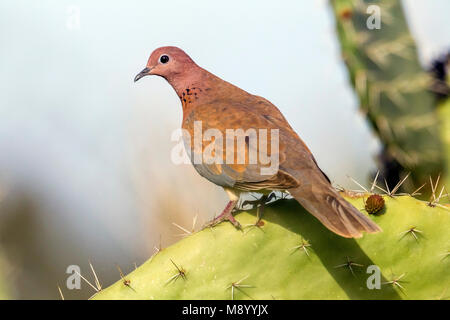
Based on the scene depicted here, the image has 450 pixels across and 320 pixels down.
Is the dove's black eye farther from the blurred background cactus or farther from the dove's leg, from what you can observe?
the dove's leg

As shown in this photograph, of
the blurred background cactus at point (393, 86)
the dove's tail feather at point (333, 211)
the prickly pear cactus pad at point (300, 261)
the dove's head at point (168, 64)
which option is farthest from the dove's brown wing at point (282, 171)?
the blurred background cactus at point (393, 86)

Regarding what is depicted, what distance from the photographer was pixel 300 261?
274 cm

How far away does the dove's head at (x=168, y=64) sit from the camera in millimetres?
3730

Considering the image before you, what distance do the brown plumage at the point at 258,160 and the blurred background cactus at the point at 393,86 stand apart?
3.48 feet

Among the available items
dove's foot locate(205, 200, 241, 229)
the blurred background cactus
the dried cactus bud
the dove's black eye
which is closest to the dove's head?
the dove's black eye

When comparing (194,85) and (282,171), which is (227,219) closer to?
(282,171)

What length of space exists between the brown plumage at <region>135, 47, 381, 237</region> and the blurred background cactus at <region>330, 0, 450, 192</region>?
106 centimetres

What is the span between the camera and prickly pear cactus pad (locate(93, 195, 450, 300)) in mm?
2670

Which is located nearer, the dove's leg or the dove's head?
the dove's leg

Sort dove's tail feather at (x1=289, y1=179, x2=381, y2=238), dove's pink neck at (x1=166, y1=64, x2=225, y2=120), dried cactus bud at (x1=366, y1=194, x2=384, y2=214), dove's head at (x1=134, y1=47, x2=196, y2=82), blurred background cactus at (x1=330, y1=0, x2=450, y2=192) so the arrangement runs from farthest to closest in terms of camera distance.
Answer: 1. blurred background cactus at (x1=330, y1=0, x2=450, y2=192)
2. dove's head at (x1=134, y1=47, x2=196, y2=82)
3. dove's pink neck at (x1=166, y1=64, x2=225, y2=120)
4. dried cactus bud at (x1=366, y1=194, x2=384, y2=214)
5. dove's tail feather at (x1=289, y1=179, x2=381, y2=238)

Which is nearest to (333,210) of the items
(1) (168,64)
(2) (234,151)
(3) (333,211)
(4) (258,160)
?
(3) (333,211)

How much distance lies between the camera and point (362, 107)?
438cm
